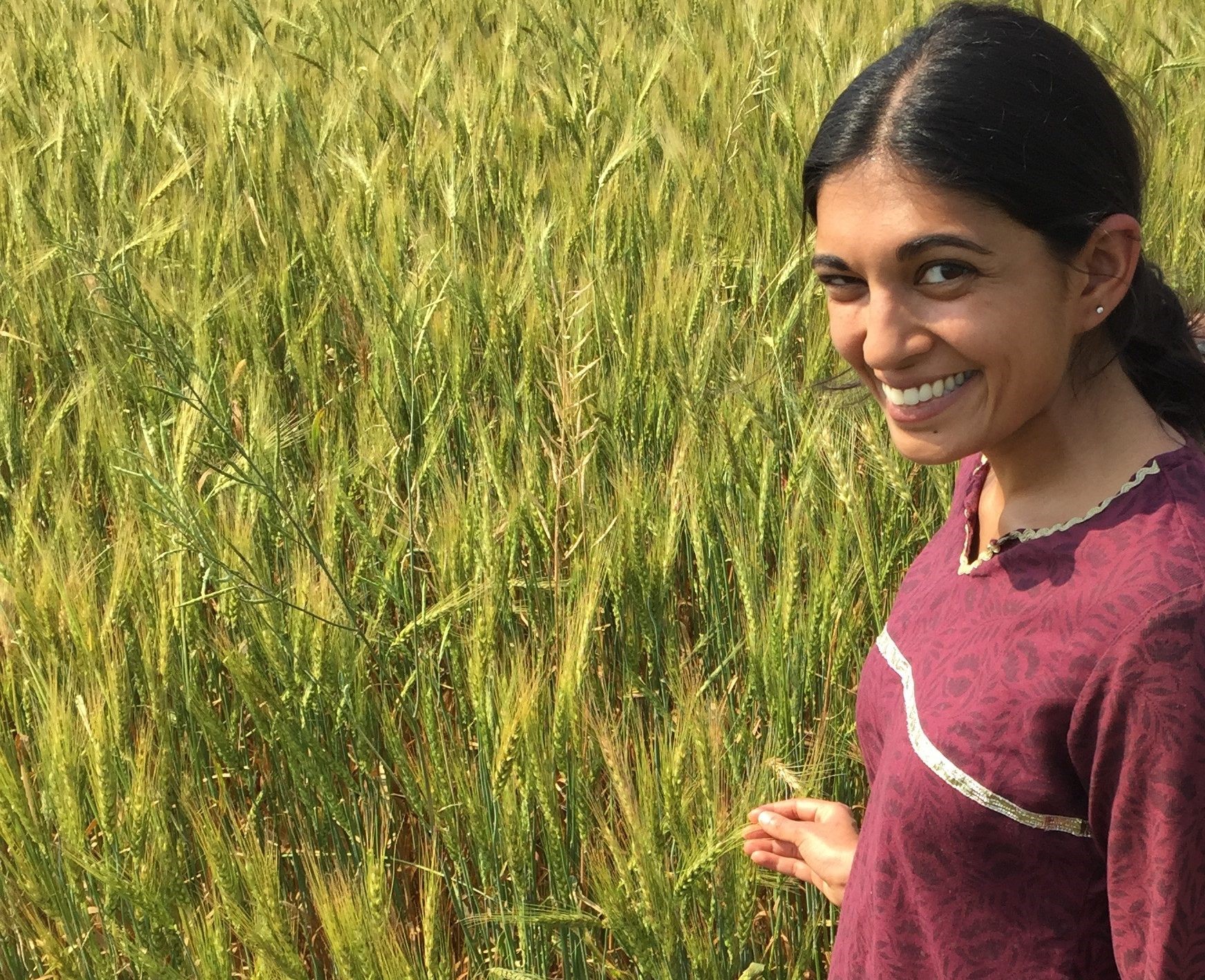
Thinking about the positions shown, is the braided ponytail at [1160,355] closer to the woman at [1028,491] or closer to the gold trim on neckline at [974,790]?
the woman at [1028,491]

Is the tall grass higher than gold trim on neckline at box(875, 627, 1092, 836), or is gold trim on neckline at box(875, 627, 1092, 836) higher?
gold trim on neckline at box(875, 627, 1092, 836)

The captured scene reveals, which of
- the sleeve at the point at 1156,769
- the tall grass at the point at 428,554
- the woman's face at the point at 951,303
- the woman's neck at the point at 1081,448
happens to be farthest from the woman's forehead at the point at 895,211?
the tall grass at the point at 428,554

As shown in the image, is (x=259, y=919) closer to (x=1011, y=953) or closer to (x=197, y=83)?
(x=1011, y=953)

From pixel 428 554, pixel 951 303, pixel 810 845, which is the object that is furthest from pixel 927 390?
pixel 428 554

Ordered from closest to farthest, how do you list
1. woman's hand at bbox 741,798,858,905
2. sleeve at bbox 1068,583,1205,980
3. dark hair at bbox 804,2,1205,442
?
1. sleeve at bbox 1068,583,1205,980
2. dark hair at bbox 804,2,1205,442
3. woman's hand at bbox 741,798,858,905

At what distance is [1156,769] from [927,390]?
293mm

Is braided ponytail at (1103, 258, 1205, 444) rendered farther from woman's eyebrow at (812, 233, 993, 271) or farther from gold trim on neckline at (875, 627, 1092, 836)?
gold trim on neckline at (875, 627, 1092, 836)

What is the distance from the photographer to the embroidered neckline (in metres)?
0.88

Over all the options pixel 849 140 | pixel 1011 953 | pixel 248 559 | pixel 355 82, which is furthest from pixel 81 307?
pixel 1011 953

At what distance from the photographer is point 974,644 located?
921 millimetres

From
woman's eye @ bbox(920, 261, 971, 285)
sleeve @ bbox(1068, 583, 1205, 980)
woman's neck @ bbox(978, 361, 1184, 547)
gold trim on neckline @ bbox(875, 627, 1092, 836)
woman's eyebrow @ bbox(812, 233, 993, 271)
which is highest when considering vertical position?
woman's eyebrow @ bbox(812, 233, 993, 271)

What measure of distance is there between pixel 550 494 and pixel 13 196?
1225 millimetres

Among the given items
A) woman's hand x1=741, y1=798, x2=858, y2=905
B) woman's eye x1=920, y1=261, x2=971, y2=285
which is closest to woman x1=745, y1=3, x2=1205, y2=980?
woman's eye x1=920, y1=261, x2=971, y2=285

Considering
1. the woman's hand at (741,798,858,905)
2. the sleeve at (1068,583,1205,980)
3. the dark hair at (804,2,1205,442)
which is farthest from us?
the woman's hand at (741,798,858,905)
